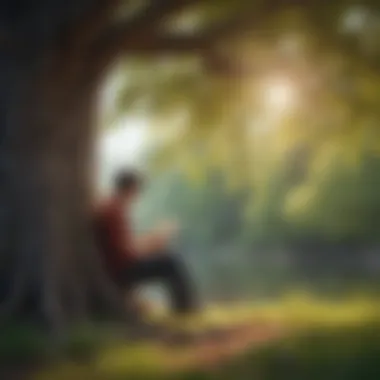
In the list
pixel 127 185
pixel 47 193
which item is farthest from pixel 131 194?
pixel 47 193

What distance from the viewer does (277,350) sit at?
1.58 m

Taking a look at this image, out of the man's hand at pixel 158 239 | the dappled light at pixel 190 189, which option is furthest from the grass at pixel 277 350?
the man's hand at pixel 158 239

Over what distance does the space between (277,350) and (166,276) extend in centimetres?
25

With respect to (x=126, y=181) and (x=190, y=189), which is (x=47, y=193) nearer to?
(x=126, y=181)

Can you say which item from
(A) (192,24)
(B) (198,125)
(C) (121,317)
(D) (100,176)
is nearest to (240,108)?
(B) (198,125)

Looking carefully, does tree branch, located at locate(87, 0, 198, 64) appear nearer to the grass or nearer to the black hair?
the black hair

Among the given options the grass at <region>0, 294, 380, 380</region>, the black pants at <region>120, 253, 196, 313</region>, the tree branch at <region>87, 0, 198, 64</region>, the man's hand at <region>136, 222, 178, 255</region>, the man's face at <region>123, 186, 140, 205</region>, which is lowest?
the grass at <region>0, 294, 380, 380</region>

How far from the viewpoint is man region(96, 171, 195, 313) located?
161cm

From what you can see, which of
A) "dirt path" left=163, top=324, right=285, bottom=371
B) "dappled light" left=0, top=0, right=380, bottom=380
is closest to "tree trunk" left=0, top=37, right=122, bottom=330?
"dappled light" left=0, top=0, right=380, bottom=380

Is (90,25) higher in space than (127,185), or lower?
higher

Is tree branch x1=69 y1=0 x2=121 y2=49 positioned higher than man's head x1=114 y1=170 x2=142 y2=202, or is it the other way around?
tree branch x1=69 y1=0 x2=121 y2=49

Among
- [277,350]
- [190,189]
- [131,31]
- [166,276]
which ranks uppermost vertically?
[131,31]

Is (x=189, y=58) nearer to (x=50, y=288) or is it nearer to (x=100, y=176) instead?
(x=100, y=176)

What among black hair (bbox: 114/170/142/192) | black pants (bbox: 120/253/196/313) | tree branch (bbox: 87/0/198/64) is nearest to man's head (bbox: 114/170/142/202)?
black hair (bbox: 114/170/142/192)
